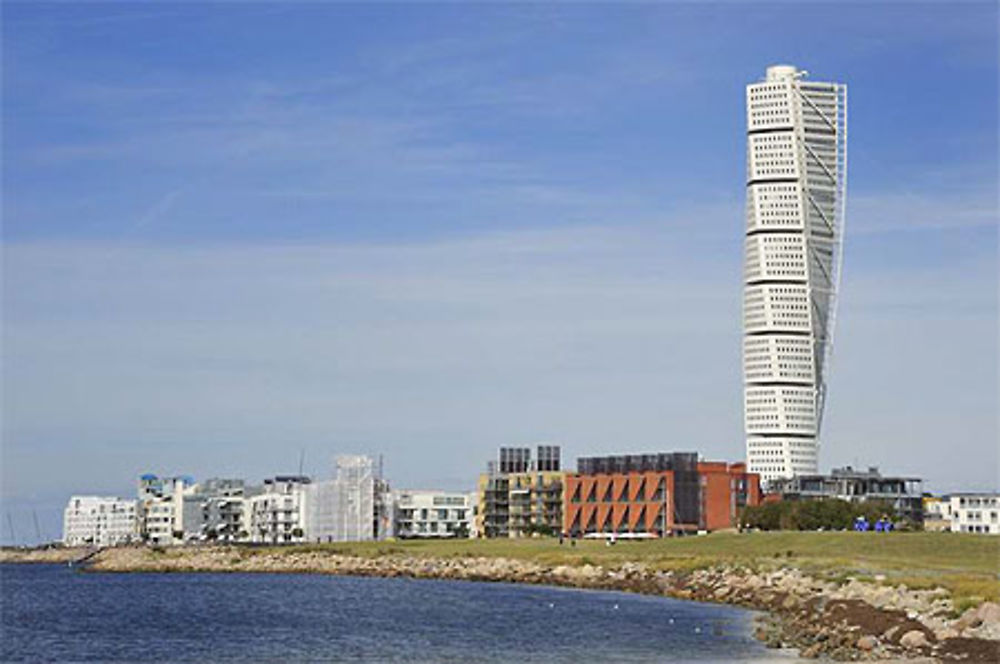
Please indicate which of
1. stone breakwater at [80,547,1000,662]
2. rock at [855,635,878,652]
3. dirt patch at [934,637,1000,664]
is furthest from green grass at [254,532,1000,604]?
dirt patch at [934,637,1000,664]

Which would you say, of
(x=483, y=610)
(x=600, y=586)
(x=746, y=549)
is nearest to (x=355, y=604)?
(x=483, y=610)

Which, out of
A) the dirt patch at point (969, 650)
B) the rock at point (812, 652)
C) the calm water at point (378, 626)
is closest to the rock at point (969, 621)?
the dirt patch at point (969, 650)

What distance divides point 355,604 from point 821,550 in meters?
39.0

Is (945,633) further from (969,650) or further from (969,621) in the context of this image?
(969,650)

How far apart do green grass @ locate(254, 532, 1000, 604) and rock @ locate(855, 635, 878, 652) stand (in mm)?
6230

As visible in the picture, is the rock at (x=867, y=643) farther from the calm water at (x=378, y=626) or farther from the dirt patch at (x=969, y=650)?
the calm water at (x=378, y=626)

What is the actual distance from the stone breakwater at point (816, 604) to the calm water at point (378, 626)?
8.53 feet

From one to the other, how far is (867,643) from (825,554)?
196ft

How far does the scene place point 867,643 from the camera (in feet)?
198

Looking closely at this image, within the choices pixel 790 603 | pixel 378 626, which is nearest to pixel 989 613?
pixel 790 603

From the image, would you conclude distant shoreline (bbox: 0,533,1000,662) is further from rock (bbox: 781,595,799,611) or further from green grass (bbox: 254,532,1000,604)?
green grass (bbox: 254,532,1000,604)

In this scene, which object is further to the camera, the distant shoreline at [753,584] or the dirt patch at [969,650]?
the distant shoreline at [753,584]

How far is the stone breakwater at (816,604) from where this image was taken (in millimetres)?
59062

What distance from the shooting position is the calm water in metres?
70.3
